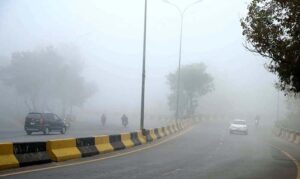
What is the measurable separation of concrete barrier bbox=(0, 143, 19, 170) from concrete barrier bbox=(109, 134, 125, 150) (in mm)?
9140

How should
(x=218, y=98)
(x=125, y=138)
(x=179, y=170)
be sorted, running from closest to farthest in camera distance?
(x=179, y=170), (x=125, y=138), (x=218, y=98)

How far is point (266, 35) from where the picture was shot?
23922 mm

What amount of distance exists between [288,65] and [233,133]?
3191 cm

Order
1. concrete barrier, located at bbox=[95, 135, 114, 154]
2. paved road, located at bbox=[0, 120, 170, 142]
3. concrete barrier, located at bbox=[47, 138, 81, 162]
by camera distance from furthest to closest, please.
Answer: paved road, located at bbox=[0, 120, 170, 142] → concrete barrier, located at bbox=[95, 135, 114, 154] → concrete barrier, located at bbox=[47, 138, 81, 162]

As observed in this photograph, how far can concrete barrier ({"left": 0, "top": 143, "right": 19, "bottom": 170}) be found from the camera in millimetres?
15039

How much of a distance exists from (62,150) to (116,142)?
6873 mm

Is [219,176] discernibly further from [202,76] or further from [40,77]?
[202,76]

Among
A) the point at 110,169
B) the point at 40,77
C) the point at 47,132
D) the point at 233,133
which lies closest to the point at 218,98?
the point at 40,77

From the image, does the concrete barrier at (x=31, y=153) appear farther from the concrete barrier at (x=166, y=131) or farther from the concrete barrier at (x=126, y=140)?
the concrete barrier at (x=166, y=131)

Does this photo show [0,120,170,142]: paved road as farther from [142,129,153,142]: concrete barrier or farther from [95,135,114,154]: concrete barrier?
[95,135,114,154]: concrete barrier

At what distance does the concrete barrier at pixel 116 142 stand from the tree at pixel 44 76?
5100cm

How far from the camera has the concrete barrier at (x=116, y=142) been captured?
81.1ft

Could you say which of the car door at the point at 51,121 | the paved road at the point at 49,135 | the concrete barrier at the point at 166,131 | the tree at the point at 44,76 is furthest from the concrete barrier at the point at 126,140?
the tree at the point at 44,76

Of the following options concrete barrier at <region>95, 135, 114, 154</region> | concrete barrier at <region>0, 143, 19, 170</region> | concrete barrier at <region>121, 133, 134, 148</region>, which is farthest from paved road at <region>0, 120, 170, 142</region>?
concrete barrier at <region>0, 143, 19, 170</region>
